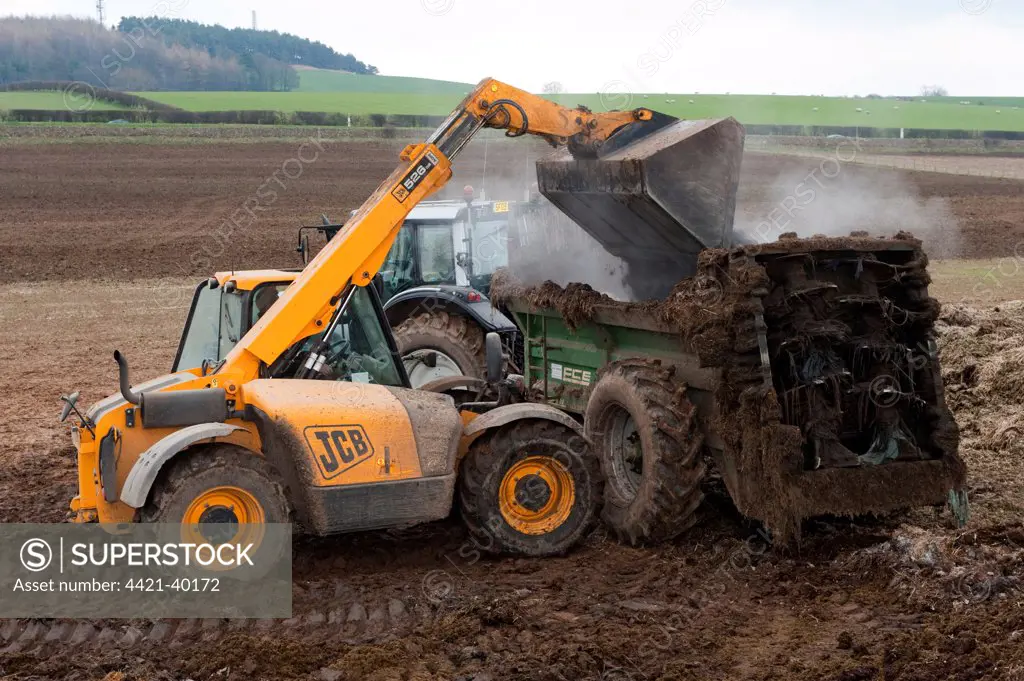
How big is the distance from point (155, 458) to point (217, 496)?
0.39 m

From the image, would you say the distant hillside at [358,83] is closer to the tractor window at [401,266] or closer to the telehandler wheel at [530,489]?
the tractor window at [401,266]

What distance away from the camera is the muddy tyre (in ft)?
20.1

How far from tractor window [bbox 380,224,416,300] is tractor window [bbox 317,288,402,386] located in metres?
3.93

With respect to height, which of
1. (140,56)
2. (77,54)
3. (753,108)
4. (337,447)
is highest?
(140,56)

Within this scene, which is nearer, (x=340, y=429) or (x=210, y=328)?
(x=340, y=429)

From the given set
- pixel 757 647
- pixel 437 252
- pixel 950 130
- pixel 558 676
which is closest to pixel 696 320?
pixel 757 647

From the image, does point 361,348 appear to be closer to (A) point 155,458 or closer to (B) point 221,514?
(B) point 221,514

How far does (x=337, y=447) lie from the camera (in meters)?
6.48

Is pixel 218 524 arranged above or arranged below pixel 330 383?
below

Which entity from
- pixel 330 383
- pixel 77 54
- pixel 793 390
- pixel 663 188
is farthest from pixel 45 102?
pixel 793 390

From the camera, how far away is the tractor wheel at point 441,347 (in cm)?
1004

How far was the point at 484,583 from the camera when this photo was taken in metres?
6.63

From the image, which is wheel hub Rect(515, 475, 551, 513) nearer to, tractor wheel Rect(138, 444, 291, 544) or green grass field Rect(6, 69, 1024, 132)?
tractor wheel Rect(138, 444, 291, 544)

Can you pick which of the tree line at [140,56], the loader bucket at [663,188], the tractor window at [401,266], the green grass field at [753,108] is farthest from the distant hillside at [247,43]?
the loader bucket at [663,188]
